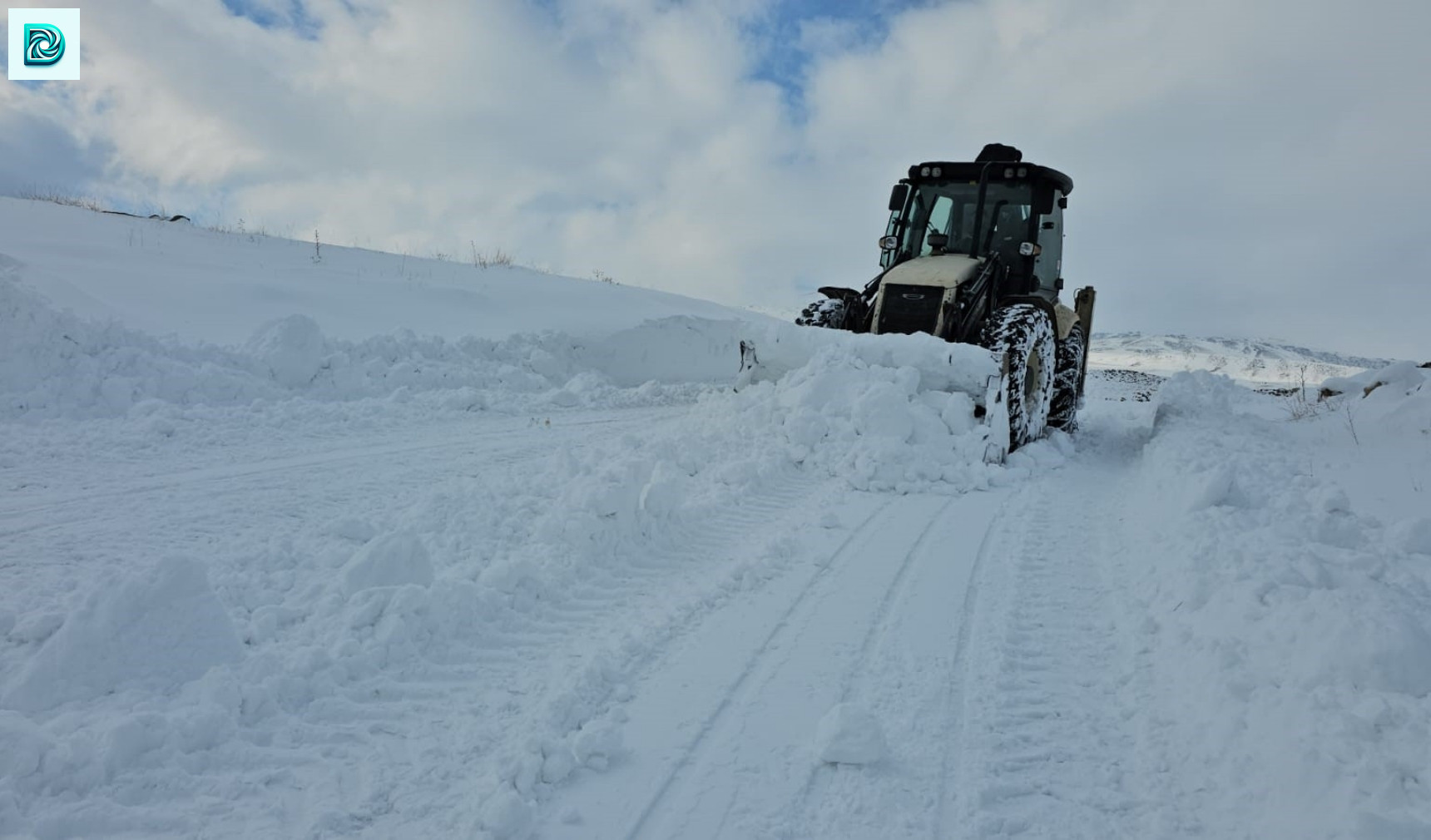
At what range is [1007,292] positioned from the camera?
8.44m

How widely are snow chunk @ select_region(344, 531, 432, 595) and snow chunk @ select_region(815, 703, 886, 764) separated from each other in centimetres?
183

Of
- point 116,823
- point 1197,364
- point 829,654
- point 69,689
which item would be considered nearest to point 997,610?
point 829,654

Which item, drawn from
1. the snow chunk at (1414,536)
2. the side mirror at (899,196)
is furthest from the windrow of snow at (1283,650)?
the side mirror at (899,196)

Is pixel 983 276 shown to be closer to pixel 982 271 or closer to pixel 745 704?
pixel 982 271

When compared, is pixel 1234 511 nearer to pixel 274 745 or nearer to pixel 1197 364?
pixel 274 745

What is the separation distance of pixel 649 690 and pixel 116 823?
1548 millimetres

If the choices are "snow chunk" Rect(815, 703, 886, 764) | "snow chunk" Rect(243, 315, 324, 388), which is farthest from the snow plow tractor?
"snow chunk" Rect(815, 703, 886, 764)

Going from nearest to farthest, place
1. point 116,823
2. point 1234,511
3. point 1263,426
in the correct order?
1. point 116,823
2. point 1234,511
3. point 1263,426

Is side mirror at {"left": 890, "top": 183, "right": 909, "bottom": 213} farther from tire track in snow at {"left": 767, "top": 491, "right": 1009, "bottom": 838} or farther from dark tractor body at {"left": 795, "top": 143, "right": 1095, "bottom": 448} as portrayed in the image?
tire track in snow at {"left": 767, "top": 491, "right": 1009, "bottom": 838}

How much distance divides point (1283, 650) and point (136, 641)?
13.2 ft

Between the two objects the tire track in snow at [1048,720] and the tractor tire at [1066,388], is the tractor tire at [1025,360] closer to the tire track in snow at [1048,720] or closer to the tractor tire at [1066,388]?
the tractor tire at [1066,388]

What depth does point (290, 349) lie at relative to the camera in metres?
7.16

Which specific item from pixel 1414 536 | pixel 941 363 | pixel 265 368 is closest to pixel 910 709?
pixel 1414 536

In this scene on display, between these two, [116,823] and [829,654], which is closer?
[116,823]
